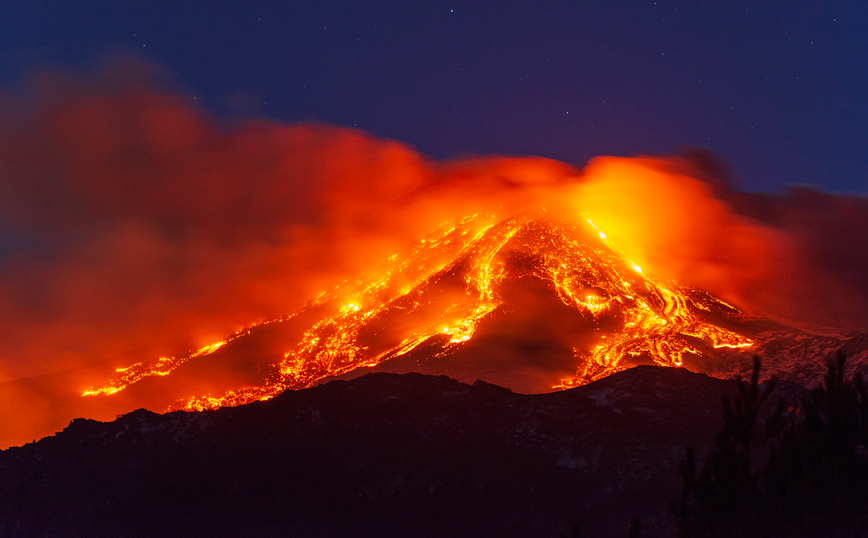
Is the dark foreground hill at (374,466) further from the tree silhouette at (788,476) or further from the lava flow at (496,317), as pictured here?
the lava flow at (496,317)

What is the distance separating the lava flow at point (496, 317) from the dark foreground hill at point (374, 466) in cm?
2903

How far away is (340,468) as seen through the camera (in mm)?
36969

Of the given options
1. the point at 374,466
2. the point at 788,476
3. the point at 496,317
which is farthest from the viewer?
the point at 496,317

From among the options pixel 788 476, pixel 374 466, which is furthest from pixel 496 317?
pixel 788 476

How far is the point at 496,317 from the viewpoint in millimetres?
89062

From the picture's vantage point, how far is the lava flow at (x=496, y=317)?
76875 millimetres

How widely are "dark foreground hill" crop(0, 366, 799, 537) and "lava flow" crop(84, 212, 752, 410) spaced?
1143 inches

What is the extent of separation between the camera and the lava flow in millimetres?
76875

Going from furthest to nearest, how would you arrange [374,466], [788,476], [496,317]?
[496,317] → [374,466] → [788,476]

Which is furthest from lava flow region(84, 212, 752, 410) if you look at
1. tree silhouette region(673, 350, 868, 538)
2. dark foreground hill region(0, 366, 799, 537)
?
tree silhouette region(673, 350, 868, 538)

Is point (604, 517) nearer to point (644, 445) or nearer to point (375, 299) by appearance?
point (644, 445)

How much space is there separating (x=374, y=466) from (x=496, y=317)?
53376 millimetres

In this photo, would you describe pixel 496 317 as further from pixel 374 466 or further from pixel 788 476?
pixel 788 476

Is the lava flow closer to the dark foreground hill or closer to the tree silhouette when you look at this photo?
the dark foreground hill
